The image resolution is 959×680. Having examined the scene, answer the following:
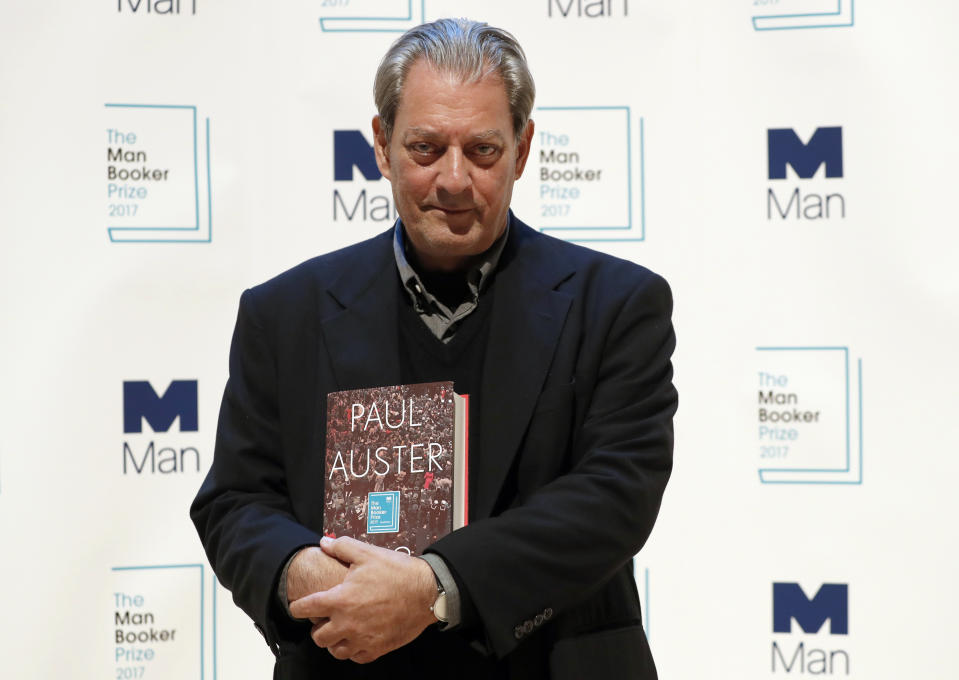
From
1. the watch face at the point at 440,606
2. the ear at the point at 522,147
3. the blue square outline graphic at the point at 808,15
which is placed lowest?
the watch face at the point at 440,606

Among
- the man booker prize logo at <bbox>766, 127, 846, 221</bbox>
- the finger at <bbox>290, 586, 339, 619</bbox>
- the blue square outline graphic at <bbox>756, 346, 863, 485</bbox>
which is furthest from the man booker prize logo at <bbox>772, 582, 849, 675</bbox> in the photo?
the finger at <bbox>290, 586, 339, 619</bbox>

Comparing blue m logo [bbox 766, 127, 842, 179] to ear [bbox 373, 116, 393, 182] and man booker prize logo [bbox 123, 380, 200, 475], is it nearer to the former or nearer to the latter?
ear [bbox 373, 116, 393, 182]

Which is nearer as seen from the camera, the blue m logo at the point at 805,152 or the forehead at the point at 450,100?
the forehead at the point at 450,100

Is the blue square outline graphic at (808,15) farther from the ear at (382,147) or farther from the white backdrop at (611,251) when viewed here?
the ear at (382,147)

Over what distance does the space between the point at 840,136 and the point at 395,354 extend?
1.49m

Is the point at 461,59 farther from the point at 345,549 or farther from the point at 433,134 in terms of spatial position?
the point at 345,549

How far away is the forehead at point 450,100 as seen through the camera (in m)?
1.56

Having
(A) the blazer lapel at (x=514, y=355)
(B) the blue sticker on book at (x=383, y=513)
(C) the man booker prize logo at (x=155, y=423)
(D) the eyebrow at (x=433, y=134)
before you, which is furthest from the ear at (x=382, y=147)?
(C) the man booker prize logo at (x=155, y=423)

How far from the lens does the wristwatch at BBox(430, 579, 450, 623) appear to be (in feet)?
4.52

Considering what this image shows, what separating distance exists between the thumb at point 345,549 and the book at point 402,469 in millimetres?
52

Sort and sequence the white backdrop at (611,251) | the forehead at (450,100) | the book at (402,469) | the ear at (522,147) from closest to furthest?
the book at (402,469) → the forehead at (450,100) → the ear at (522,147) → the white backdrop at (611,251)

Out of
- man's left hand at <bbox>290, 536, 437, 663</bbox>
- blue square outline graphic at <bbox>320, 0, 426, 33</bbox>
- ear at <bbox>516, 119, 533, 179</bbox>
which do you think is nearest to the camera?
man's left hand at <bbox>290, 536, 437, 663</bbox>

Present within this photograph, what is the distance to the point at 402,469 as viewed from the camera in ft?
4.80

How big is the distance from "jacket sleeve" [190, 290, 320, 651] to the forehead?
0.39m
